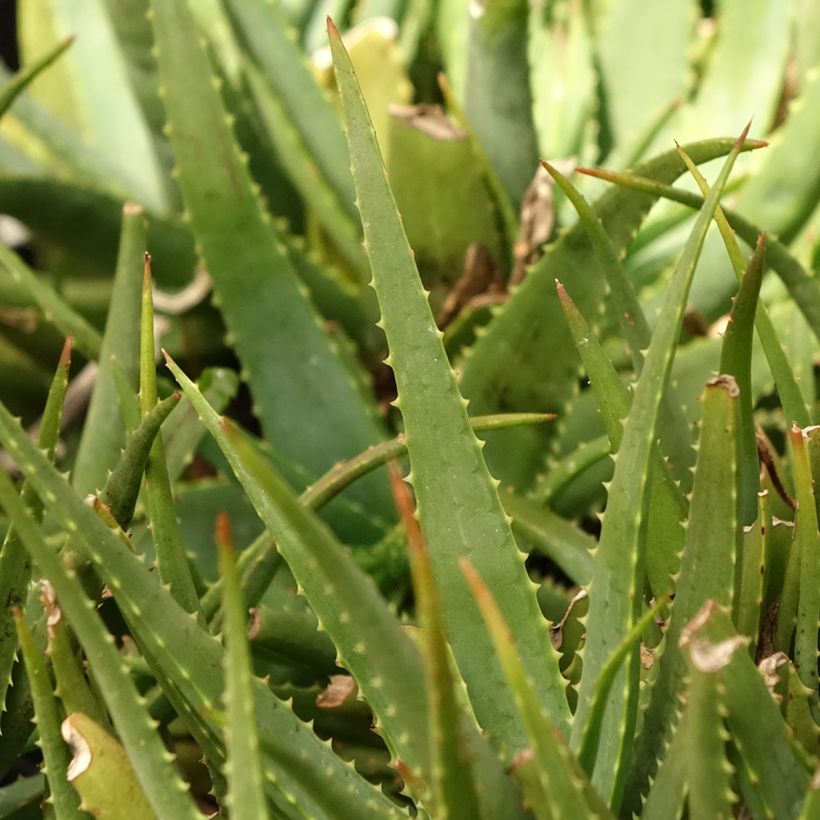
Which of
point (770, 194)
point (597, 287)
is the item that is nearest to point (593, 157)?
point (770, 194)

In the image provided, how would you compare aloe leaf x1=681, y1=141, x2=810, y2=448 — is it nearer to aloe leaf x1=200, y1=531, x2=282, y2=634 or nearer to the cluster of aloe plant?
the cluster of aloe plant

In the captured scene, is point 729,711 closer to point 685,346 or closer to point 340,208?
point 685,346

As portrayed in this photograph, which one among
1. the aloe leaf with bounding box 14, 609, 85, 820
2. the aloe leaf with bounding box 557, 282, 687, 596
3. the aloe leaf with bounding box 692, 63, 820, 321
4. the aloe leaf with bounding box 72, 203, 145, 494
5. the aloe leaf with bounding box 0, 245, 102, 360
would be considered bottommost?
the aloe leaf with bounding box 14, 609, 85, 820

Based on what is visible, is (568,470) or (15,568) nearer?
(15,568)

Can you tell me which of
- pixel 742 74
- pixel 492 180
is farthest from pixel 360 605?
pixel 742 74

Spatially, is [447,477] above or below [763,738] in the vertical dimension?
above

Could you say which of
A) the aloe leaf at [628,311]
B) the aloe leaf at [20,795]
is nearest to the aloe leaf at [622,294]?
the aloe leaf at [628,311]

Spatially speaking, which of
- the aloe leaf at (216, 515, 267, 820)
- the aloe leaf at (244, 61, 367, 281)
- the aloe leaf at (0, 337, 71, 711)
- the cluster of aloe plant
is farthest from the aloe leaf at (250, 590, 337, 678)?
the aloe leaf at (244, 61, 367, 281)

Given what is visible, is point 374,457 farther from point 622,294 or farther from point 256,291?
point 256,291
